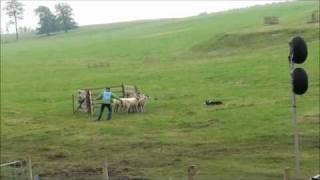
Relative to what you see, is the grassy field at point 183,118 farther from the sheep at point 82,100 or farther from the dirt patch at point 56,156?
the sheep at point 82,100

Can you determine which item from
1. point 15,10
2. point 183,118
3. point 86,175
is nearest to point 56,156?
point 86,175

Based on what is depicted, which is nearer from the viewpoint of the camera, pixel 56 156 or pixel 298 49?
pixel 298 49

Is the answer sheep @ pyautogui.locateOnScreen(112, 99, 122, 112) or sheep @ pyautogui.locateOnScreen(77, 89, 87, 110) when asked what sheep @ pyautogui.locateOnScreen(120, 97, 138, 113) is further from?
sheep @ pyautogui.locateOnScreen(77, 89, 87, 110)

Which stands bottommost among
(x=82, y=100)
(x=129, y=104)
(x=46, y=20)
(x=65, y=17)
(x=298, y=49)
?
(x=298, y=49)

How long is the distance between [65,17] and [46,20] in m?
8.54

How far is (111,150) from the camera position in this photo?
79.9 feet

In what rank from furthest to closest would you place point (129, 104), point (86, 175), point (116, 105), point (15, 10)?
point (15, 10), point (116, 105), point (129, 104), point (86, 175)

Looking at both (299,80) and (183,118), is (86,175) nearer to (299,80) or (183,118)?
(299,80)

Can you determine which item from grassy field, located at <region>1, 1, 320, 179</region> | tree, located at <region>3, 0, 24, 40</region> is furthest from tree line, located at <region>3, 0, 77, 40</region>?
grassy field, located at <region>1, 1, 320, 179</region>

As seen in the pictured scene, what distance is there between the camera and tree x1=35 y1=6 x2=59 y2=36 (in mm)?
141250

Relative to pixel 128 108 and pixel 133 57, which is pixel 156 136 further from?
pixel 133 57

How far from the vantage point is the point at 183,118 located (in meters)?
29.6

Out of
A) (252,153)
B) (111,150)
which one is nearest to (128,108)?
(111,150)

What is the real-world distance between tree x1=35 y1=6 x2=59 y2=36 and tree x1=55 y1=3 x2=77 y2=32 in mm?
1997
